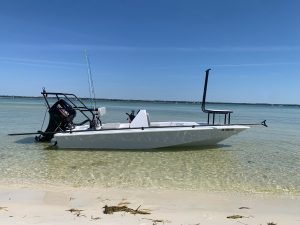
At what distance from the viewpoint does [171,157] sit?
1356 cm

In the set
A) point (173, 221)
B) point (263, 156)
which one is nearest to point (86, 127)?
point (263, 156)

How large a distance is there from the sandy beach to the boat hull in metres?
5.96

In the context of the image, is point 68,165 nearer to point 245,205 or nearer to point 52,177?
point 52,177

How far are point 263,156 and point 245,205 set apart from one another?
7344 mm

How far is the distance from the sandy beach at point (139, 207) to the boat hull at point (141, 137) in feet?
19.5

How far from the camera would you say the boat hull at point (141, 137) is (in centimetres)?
1473

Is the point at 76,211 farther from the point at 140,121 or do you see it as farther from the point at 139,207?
the point at 140,121

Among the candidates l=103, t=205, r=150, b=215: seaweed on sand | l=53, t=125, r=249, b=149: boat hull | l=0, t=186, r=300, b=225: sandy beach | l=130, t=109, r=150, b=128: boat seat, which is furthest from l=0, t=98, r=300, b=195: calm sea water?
l=103, t=205, r=150, b=215: seaweed on sand

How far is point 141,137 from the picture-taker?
14.7m

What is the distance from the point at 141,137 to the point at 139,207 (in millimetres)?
7789

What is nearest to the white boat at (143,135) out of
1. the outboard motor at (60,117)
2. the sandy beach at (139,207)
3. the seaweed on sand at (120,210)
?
the outboard motor at (60,117)

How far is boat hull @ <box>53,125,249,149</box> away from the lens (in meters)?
14.7

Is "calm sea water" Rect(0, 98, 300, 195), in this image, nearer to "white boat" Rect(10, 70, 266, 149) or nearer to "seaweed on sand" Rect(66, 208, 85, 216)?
"white boat" Rect(10, 70, 266, 149)

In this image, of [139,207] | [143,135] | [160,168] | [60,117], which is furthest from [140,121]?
[139,207]
